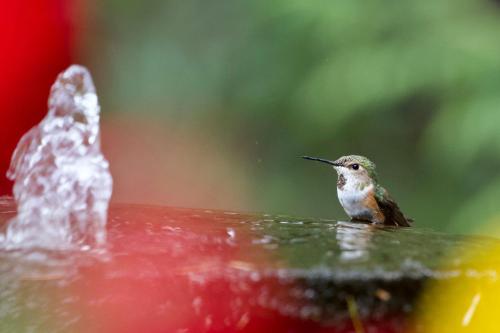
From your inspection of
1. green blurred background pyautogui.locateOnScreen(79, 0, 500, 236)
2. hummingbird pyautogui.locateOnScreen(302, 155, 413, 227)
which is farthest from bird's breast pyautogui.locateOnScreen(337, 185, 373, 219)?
green blurred background pyautogui.locateOnScreen(79, 0, 500, 236)

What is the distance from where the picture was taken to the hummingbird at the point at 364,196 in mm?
2377

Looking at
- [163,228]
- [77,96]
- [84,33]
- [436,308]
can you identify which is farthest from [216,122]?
[436,308]

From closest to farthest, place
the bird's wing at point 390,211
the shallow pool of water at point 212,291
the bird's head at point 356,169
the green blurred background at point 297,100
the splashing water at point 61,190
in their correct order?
the shallow pool of water at point 212,291 → the splashing water at point 61,190 → the bird's wing at point 390,211 → the bird's head at point 356,169 → the green blurred background at point 297,100

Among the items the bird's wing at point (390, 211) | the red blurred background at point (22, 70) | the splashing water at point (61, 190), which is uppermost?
the red blurred background at point (22, 70)

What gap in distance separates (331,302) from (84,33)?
10.4 feet

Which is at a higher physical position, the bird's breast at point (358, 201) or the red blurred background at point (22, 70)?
the red blurred background at point (22, 70)

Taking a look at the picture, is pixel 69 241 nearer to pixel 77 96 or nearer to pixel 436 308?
pixel 436 308

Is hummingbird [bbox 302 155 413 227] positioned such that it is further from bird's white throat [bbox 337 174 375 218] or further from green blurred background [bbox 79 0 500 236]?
green blurred background [bbox 79 0 500 236]

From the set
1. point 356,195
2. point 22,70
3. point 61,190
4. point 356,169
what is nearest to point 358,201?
point 356,195

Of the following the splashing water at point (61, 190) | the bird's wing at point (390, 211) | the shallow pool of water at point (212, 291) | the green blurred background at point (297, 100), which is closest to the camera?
the shallow pool of water at point (212, 291)

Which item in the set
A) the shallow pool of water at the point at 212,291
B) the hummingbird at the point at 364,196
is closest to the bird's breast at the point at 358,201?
the hummingbird at the point at 364,196

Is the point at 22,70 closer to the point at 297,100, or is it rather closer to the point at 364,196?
the point at 297,100

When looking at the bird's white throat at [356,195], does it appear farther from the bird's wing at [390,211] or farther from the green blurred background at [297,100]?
the green blurred background at [297,100]

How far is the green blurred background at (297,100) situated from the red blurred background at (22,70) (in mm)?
482
